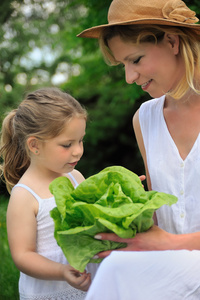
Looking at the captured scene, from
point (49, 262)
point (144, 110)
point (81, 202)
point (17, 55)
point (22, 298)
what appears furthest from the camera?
point (17, 55)

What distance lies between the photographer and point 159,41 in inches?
108

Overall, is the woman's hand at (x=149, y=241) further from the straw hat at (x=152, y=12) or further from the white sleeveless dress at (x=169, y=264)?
the straw hat at (x=152, y=12)

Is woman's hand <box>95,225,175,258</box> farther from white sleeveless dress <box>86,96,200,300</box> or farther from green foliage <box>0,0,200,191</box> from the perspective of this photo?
green foliage <box>0,0,200,191</box>

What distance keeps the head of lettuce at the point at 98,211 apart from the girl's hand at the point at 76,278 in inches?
4.6

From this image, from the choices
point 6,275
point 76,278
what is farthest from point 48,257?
point 6,275

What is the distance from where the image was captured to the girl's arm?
243 cm

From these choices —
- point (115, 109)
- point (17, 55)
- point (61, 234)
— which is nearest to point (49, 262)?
point (61, 234)

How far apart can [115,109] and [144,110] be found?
477 cm

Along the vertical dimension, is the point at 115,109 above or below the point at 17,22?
below

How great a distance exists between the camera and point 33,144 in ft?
9.05

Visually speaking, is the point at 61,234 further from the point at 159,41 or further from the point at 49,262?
the point at 159,41

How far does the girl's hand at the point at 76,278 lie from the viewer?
239 centimetres

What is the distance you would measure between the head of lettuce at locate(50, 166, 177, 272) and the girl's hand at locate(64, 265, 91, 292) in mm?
118

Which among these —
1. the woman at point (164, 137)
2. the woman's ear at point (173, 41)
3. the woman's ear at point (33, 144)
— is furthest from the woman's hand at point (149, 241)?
the woman's ear at point (173, 41)
